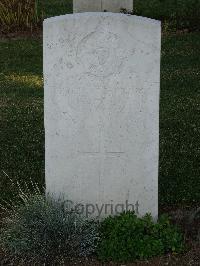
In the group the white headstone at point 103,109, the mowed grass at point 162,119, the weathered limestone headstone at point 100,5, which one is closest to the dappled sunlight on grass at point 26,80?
the mowed grass at point 162,119

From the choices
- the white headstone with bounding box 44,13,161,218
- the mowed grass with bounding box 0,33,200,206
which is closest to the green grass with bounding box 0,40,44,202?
the mowed grass with bounding box 0,33,200,206

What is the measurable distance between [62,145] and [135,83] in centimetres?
71

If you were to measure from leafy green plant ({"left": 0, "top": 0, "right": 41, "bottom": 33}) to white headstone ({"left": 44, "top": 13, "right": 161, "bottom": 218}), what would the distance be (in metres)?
8.98

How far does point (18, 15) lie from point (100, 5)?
7.22 feet

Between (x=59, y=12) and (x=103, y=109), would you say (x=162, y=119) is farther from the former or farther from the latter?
(x=59, y=12)

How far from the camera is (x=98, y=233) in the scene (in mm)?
4762

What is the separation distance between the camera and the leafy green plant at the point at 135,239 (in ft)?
15.4

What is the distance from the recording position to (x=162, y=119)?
8.16 m

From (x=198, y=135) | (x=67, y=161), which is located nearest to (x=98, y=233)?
(x=67, y=161)

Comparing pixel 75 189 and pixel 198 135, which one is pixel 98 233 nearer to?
pixel 75 189

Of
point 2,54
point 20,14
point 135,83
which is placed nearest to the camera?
point 135,83

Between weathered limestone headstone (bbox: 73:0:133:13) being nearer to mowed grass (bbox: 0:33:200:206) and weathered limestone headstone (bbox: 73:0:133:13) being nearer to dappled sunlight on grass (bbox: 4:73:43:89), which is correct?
mowed grass (bbox: 0:33:200:206)

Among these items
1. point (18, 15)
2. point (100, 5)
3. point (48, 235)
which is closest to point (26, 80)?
point (100, 5)

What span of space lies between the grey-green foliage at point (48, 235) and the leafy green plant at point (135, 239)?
0.36ft
